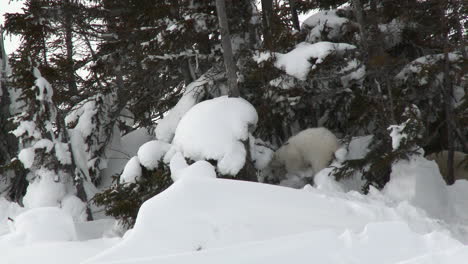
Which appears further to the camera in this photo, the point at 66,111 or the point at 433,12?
the point at 66,111

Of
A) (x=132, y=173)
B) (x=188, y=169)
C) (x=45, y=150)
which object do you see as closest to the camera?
(x=188, y=169)

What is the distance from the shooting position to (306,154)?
9195 mm

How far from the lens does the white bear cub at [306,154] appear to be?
9086mm

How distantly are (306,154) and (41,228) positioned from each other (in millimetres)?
5718

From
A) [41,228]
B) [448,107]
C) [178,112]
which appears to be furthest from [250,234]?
[448,107]

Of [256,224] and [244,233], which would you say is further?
[256,224]

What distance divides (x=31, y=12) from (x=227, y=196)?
8.92m

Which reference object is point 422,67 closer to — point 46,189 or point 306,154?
point 306,154

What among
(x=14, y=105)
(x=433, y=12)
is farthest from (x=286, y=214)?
(x=14, y=105)

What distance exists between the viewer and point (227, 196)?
455 cm

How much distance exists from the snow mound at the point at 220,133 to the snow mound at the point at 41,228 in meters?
2.62

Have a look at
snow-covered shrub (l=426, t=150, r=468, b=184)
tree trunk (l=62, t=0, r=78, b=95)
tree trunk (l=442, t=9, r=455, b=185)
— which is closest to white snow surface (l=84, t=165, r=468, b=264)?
tree trunk (l=442, t=9, r=455, b=185)

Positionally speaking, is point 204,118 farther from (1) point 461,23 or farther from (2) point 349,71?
(1) point 461,23

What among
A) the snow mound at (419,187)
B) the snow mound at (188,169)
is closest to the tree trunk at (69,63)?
the snow mound at (188,169)
